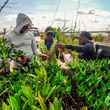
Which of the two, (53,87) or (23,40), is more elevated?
(53,87)

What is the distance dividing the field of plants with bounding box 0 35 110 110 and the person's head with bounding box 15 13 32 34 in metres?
1.93

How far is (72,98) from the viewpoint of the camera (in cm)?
292

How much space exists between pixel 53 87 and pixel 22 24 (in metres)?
2.94

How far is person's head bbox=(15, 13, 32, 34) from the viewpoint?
231 inches

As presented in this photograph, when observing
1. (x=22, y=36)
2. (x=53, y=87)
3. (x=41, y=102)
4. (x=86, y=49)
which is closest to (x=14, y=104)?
(x=41, y=102)

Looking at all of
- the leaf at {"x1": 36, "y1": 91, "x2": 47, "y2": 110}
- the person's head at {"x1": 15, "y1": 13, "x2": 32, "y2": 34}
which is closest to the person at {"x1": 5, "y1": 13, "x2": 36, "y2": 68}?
the person's head at {"x1": 15, "y1": 13, "x2": 32, "y2": 34}

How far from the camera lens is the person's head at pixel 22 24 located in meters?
5.88

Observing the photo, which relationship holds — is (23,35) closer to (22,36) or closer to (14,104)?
(22,36)

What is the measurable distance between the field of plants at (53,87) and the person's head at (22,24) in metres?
1.93

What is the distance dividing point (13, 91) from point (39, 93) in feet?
0.98

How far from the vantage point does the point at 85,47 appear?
320 inches

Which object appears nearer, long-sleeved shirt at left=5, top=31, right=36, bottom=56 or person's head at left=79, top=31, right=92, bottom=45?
long-sleeved shirt at left=5, top=31, right=36, bottom=56

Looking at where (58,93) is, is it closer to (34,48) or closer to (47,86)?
(47,86)

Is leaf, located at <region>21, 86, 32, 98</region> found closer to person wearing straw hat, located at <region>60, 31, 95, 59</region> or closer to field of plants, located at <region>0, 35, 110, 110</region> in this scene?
field of plants, located at <region>0, 35, 110, 110</region>
